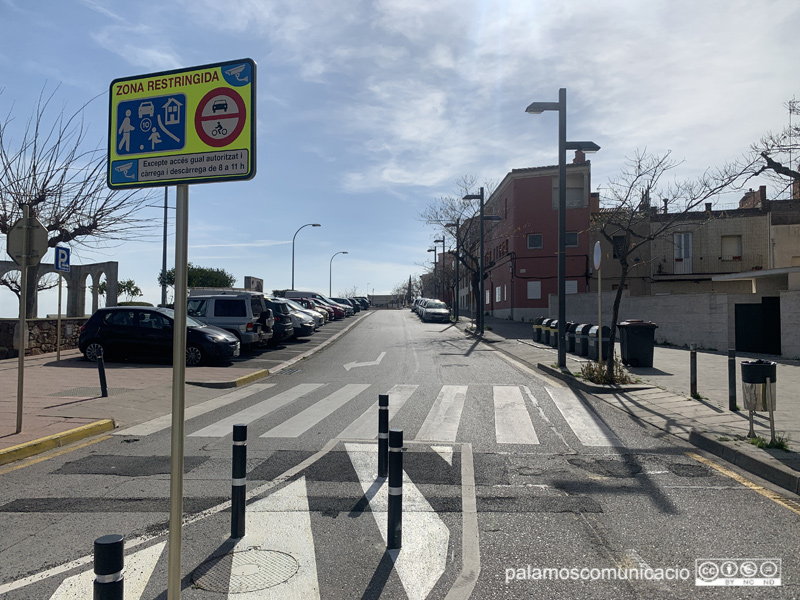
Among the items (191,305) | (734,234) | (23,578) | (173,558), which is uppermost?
(734,234)

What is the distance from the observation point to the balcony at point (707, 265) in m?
37.5

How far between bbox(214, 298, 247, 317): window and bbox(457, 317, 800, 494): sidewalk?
29.2ft

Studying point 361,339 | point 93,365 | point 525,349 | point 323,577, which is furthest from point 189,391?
point 361,339

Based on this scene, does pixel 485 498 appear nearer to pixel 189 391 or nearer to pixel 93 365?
pixel 189 391

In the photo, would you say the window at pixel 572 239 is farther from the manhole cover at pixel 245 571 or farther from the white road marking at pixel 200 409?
the manhole cover at pixel 245 571

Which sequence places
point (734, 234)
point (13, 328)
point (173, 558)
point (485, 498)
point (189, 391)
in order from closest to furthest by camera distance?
point (173, 558) < point (485, 498) < point (189, 391) < point (13, 328) < point (734, 234)

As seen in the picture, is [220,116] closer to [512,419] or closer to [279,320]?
[512,419]

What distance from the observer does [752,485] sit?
6000mm

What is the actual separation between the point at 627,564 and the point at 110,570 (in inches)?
129

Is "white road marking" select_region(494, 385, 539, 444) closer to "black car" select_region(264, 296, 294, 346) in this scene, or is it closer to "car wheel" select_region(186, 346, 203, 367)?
"car wheel" select_region(186, 346, 203, 367)

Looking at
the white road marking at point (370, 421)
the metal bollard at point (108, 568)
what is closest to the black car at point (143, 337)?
the white road marking at point (370, 421)

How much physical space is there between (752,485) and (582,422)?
3.27 meters

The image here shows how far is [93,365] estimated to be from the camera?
15.8 metres

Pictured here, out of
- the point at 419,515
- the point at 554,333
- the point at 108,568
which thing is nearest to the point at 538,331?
the point at 554,333
